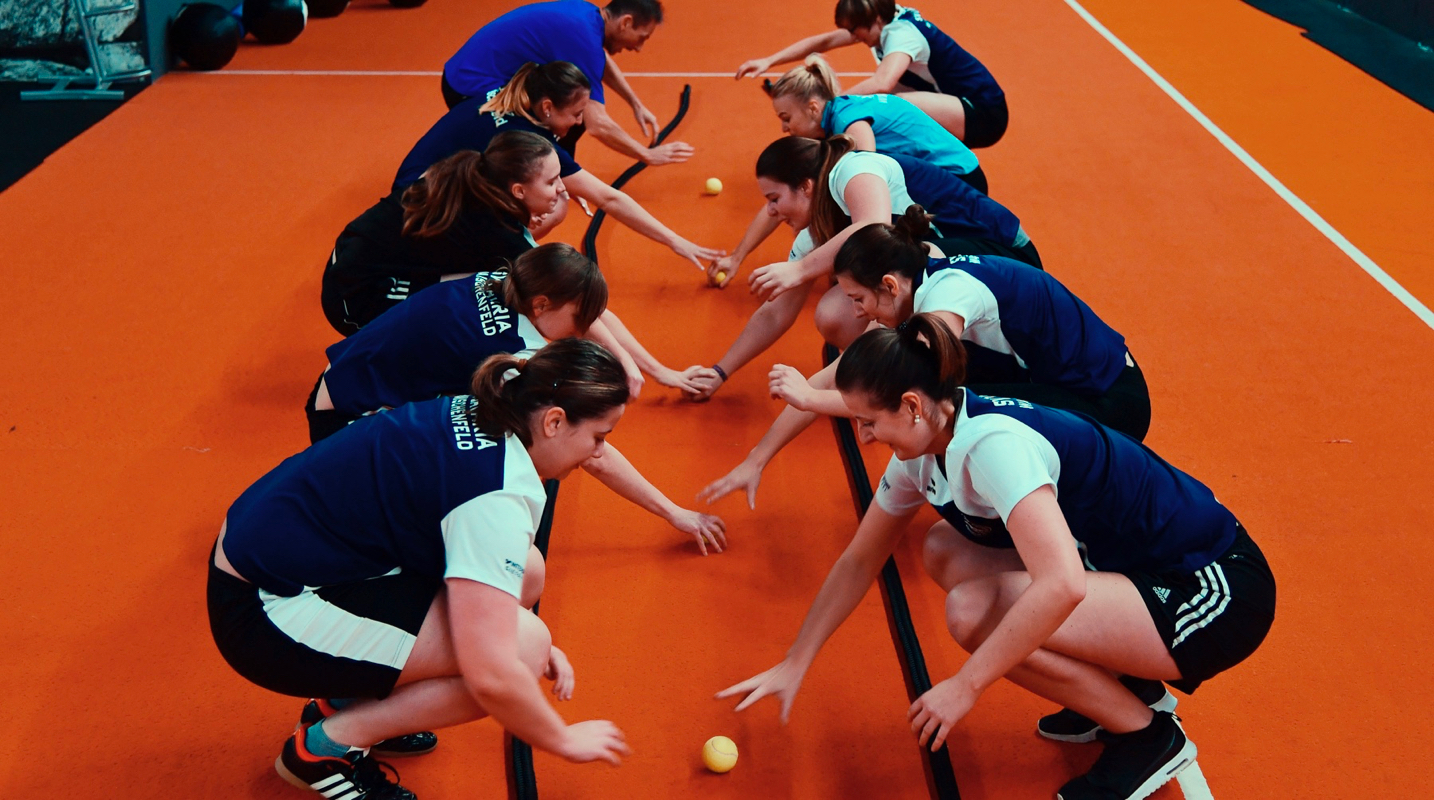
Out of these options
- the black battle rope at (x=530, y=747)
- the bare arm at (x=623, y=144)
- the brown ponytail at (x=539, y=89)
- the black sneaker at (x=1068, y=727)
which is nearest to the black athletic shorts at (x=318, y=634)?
the black battle rope at (x=530, y=747)

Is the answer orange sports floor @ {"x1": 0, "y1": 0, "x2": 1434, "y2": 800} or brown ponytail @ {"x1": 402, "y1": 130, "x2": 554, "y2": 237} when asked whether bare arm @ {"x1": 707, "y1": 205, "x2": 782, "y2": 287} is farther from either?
brown ponytail @ {"x1": 402, "y1": 130, "x2": 554, "y2": 237}

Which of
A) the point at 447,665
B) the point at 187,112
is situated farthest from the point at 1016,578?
the point at 187,112

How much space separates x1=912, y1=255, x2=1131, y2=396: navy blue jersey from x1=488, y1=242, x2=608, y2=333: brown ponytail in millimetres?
897

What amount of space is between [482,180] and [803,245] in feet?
3.83

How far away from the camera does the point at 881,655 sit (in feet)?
9.86

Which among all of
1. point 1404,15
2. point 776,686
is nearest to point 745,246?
point 776,686

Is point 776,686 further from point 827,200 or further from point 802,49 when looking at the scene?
point 802,49

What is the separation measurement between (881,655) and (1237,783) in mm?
916

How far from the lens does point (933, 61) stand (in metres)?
5.35

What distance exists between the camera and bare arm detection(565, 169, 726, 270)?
4148 mm

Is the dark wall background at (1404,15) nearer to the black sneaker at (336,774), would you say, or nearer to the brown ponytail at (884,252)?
the brown ponytail at (884,252)

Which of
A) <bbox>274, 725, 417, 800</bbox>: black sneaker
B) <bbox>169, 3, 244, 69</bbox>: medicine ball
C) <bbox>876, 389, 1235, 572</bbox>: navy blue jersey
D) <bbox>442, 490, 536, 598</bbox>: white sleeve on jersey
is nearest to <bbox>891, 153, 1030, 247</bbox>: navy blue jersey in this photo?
<bbox>876, 389, 1235, 572</bbox>: navy blue jersey

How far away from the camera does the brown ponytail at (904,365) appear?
227 cm

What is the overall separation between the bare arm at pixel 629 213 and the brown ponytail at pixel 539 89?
0.29m
